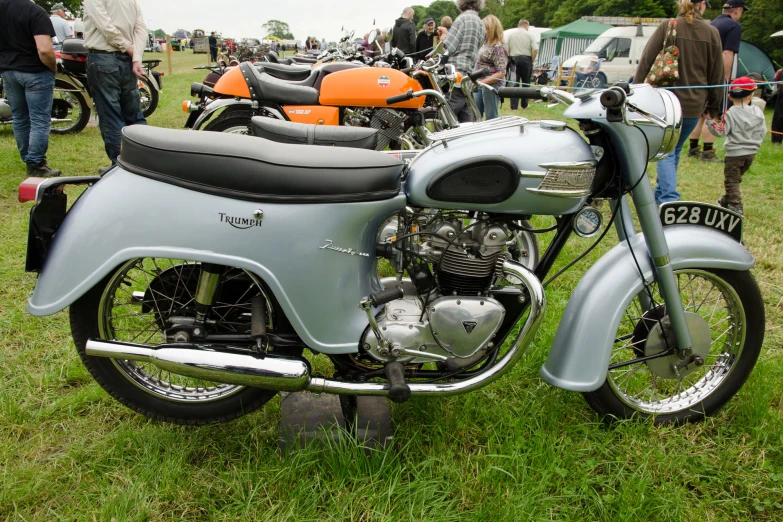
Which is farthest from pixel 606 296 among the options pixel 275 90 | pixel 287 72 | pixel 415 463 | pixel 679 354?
pixel 287 72

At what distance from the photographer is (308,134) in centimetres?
297

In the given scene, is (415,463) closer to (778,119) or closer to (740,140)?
(740,140)

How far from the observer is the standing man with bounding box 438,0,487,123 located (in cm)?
651

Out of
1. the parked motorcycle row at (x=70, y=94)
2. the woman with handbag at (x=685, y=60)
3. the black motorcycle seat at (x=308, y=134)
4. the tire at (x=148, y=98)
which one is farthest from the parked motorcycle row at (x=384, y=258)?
the tire at (x=148, y=98)

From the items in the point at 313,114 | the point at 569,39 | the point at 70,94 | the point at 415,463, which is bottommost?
the point at 415,463

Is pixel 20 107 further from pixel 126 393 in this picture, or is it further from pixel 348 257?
pixel 348 257

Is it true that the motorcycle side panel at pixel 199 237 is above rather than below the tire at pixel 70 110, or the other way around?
above

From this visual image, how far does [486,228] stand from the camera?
73.5 inches

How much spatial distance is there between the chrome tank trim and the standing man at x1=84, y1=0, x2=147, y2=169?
168 inches

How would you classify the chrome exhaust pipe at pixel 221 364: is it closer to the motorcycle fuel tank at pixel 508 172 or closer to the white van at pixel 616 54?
the motorcycle fuel tank at pixel 508 172

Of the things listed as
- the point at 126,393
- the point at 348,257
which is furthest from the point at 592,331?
the point at 126,393

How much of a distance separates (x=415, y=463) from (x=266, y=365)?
72cm

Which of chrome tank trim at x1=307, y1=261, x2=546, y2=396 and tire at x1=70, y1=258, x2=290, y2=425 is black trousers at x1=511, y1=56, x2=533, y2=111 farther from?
tire at x1=70, y1=258, x2=290, y2=425

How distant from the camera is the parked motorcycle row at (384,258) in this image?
1.72 meters
